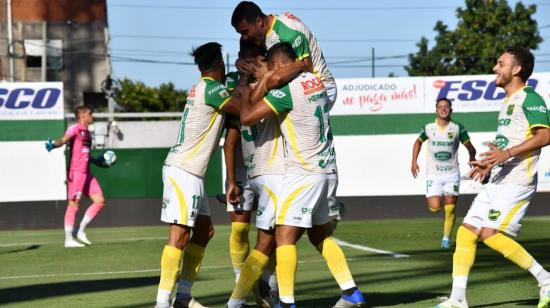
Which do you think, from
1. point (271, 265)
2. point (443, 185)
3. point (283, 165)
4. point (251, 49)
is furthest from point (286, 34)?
point (443, 185)

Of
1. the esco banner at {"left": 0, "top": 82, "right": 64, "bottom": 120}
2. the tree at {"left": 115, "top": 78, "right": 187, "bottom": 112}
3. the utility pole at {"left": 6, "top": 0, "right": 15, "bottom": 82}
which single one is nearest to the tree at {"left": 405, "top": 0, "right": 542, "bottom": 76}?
the tree at {"left": 115, "top": 78, "right": 187, "bottom": 112}

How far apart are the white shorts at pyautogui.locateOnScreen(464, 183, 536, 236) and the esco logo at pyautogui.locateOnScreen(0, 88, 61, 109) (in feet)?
68.9

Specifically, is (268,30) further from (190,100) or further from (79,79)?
(79,79)

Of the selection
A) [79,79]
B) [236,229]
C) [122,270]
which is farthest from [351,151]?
[79,79]

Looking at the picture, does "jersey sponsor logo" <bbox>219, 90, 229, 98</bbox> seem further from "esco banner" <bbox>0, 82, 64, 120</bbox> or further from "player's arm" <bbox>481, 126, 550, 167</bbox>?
"esco banner" <bbox>0, 82, 64, 120</bbox>

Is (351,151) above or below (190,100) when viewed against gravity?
below

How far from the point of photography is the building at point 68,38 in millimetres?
67500

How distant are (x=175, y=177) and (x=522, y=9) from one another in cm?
6331

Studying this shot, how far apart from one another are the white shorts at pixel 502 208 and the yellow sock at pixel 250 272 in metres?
1.73

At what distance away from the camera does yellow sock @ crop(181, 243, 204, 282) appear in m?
9.73

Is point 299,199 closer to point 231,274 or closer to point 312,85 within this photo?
point 312,85

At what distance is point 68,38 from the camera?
69.3 meters

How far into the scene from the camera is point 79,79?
69.0m

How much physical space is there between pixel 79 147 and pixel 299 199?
11.7 m
